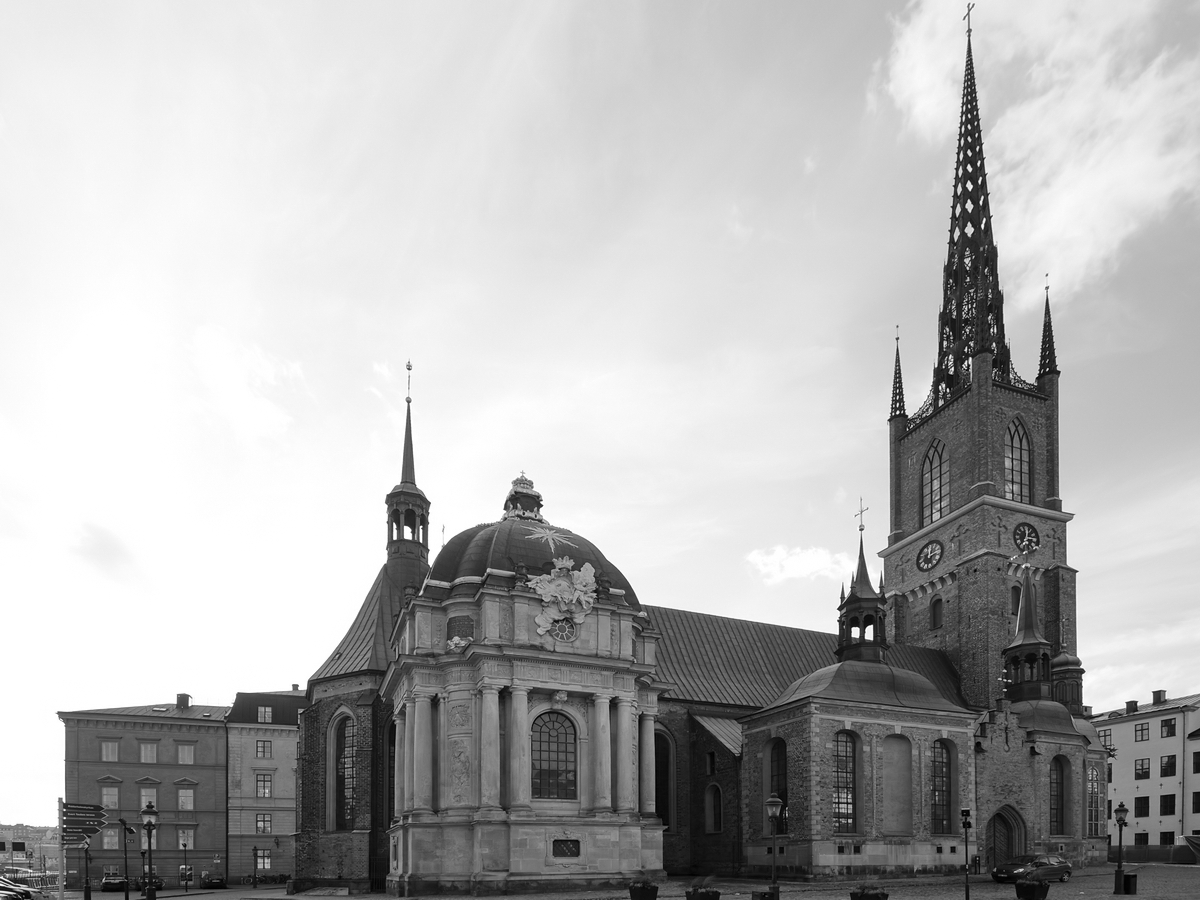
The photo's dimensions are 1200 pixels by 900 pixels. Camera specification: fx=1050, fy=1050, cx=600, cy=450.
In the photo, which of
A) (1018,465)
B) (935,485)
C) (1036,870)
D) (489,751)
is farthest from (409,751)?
(1018,465)

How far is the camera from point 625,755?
42.9 metres

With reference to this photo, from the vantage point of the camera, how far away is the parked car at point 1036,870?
41703 mm

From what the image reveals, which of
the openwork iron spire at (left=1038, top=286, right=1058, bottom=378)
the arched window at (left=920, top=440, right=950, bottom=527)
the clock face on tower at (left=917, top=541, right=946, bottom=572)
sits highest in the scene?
the openwork iron spire at (left=1038, top=286, right=1058, bottom=378)

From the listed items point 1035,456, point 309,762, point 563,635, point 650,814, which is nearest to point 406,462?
point 309,762

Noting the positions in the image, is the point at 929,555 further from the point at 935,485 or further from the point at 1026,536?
the point at 1026,536

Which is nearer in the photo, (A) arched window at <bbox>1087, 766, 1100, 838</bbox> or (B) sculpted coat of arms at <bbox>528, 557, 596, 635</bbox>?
(B) sculpted coat of arms at <bbox>528, 557, 596, 635</bbox>

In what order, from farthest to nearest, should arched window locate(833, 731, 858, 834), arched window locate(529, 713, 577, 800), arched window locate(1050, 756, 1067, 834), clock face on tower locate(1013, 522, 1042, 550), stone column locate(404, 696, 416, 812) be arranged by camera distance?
A: 1. clock face on tower locate(1013, 522, 1042, 550)
2. arched window locate(1050, 756, 1067, 834)
3. arched window locate(833, 731, 858, 834)
4. arched window locate(529, 713, 577, 800)
5. stone column locate(404, 696, 416, 812)

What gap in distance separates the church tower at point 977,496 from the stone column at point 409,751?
1332 inches

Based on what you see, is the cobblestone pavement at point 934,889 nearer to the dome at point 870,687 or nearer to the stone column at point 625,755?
the stone column at point 625,755

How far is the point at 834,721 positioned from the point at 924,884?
7.47 metres

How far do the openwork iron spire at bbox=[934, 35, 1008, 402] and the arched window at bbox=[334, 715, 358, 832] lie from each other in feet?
138

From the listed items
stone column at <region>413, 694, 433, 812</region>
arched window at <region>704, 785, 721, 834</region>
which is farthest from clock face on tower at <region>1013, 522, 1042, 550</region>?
stone column at <region>413, 694, 433, 812</region>

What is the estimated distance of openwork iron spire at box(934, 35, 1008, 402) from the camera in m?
68.1

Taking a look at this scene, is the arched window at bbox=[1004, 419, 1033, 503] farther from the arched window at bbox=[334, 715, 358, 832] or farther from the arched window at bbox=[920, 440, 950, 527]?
the arched window at bbox=[334, 715, 358, 832]
